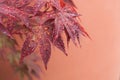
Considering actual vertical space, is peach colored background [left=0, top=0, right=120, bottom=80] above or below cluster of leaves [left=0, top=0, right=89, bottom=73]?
below

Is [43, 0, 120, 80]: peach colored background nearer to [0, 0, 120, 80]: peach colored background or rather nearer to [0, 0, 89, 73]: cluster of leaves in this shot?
[0, 0, 120, 80]: peach colored background

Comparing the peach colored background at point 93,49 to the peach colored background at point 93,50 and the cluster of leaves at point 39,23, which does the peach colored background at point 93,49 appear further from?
the cluster of leaves at point 39,23

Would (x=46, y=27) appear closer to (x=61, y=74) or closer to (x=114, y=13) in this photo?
(x=61, y=74)

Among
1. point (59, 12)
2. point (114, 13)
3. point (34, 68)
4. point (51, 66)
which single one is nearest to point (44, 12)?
point (59, 12)

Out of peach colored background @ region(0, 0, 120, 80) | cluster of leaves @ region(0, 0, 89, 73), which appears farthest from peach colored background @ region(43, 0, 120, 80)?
cluster of leaves @ region(0, 0, 89, 73)

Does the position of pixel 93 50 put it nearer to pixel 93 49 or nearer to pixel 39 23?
pixel 93 49

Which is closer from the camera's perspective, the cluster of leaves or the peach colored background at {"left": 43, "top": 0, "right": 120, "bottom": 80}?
the cluster of leaves

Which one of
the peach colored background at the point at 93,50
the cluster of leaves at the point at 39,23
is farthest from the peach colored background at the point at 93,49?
the cluster of leaves at the point at 39,23
